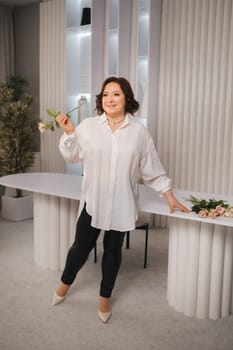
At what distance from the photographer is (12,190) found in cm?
485

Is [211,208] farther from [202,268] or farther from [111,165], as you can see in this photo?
[111,165]

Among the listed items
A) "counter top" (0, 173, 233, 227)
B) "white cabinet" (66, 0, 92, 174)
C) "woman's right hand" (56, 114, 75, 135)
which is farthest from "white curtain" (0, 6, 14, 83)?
"woman's right hand" (56, 114, 75, 135)

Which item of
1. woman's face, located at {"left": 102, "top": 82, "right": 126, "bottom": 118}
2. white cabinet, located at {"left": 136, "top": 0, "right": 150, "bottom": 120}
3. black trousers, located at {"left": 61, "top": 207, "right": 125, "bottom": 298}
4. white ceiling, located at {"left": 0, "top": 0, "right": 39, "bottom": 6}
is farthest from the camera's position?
white ceiling, located at {"left": 0, "top": 0, "right": 39, "bottom": 6}

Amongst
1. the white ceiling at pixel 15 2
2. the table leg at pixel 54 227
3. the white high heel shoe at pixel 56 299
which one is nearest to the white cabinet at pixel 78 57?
the white ceiling at pixel 15 2

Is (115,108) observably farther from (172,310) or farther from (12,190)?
(12,190)

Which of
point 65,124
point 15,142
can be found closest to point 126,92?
point 65,124

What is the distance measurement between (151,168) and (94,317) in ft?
3.32

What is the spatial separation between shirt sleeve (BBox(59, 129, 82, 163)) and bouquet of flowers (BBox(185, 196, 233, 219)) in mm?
777

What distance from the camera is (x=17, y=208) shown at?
462 centimetres

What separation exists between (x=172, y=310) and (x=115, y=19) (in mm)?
3088

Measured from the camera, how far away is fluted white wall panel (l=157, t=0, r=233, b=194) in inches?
147

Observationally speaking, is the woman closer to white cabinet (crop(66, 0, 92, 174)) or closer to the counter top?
the counter top

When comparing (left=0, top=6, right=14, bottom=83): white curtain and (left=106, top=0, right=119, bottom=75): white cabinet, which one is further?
(left=0, top=6, right=14, bottom=83): white curtain

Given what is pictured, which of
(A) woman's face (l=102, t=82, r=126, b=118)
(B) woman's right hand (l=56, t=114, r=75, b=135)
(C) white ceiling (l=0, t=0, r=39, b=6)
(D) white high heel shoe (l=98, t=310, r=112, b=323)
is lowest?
(D) white high heel shoe (l=98, t=310, r=112, b=323)
